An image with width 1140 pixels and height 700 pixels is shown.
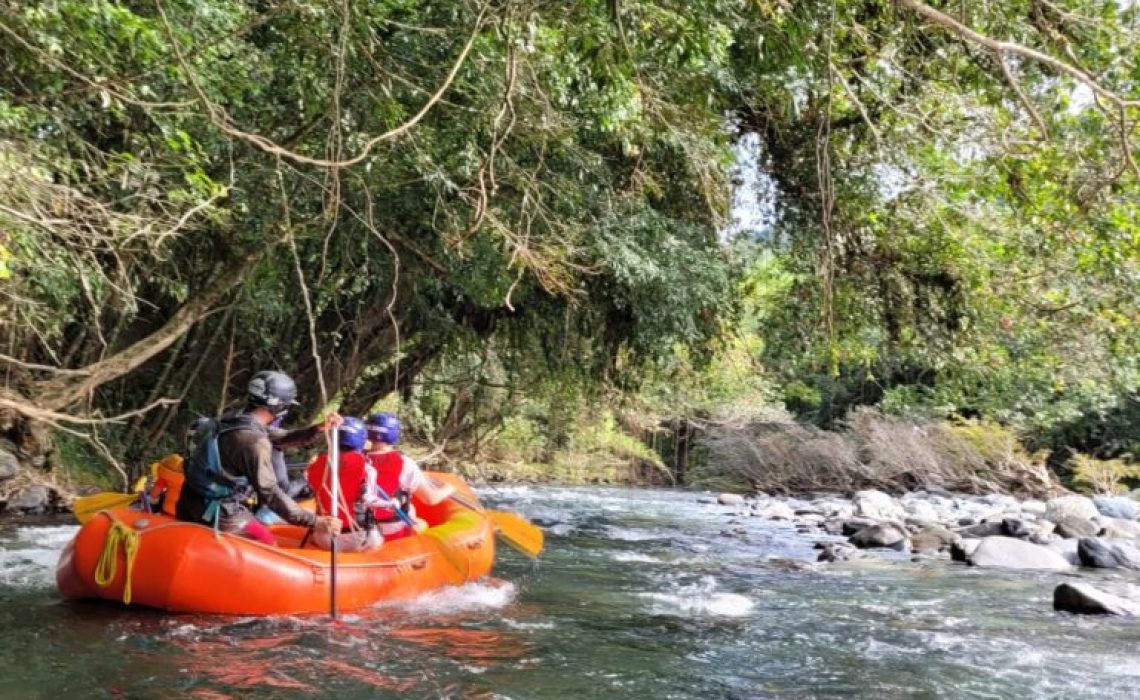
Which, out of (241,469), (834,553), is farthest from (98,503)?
(834,553)

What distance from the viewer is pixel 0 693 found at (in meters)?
3.81

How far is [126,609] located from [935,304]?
8.79m

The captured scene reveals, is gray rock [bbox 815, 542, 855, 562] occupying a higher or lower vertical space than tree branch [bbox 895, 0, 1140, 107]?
lower

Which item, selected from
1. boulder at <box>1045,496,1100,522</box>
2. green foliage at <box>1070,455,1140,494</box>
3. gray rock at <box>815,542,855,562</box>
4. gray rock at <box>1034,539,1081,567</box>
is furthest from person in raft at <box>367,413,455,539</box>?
green foliage at <box>1070,455,1140,494</box>

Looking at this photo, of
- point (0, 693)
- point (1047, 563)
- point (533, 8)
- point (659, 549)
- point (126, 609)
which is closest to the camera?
point (533, 8)

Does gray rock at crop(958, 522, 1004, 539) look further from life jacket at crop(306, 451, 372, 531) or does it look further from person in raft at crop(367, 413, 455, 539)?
life jacket at crop(306, 451, 372, 531)

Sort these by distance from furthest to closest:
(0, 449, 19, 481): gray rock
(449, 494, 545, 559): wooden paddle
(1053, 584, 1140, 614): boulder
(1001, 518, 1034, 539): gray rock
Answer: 1. (1001, 518, 1034, 539): gray rock
2. (0, 449, 19, 481): gray rock
3. (449, 494, 545, 559): wooden paddle
4. (1053, 584, 1140, 614): boulder

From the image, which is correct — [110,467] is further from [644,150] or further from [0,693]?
[0,693]

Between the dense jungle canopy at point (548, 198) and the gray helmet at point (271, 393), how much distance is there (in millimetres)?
390

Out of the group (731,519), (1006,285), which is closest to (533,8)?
(1006,285)

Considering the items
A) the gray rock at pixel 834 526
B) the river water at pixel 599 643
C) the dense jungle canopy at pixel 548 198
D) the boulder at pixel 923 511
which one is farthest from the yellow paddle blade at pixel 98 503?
A: the boulder at pixel 923 511

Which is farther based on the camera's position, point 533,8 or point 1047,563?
point 1047,563

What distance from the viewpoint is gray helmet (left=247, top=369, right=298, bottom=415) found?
5590mm

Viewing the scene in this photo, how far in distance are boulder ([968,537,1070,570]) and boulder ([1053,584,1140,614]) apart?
2.32m
